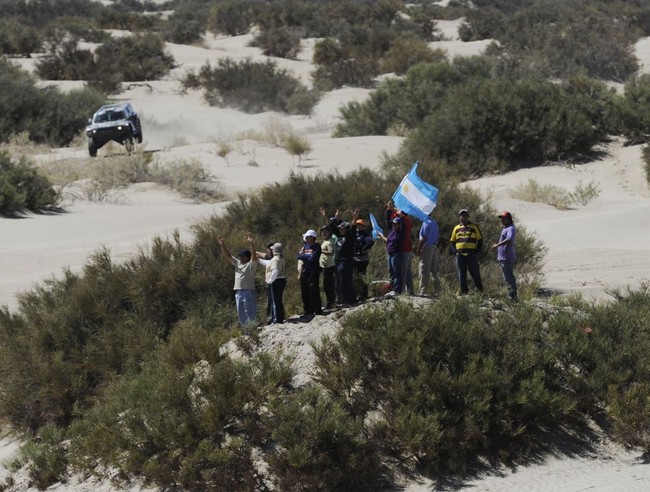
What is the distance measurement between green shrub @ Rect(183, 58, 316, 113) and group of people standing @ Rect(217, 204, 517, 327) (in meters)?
37.1

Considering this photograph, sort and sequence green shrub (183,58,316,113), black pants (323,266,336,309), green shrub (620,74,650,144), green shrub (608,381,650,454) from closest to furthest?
1. green shrub (608,381,650,454)
2. black pants (323,266,336,309)
3. green shrub (620,74,650,144)
4. green shrub (183,58,316,113)

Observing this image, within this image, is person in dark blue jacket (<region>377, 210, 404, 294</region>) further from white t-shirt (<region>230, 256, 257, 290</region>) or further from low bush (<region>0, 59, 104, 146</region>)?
low bush (<region>0, 59, 104, 146</region>)

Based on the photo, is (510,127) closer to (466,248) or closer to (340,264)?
(466,248)

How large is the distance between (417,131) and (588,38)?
2811 cm

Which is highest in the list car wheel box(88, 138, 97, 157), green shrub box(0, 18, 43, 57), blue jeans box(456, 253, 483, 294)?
green shrub box(0, 18, 43, 57)

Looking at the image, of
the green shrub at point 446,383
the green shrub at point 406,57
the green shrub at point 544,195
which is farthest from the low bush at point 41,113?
the green shrub at point 446,383

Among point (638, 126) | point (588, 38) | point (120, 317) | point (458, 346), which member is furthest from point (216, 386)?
point (588, 38)

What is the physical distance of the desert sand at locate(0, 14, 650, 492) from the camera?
35.6 feet

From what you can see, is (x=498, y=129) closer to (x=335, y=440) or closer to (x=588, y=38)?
(x=335, y=440)

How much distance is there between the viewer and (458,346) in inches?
441

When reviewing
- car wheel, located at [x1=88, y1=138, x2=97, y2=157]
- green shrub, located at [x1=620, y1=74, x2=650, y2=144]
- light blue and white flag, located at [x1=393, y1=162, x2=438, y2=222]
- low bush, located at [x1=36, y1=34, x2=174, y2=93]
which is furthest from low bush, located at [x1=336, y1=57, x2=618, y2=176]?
low bush, located at [x1=36, y1=34, x2=174, y2=93]

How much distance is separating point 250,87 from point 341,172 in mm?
21003

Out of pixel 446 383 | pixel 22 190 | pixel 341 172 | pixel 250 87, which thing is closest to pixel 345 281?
pixel 446 383

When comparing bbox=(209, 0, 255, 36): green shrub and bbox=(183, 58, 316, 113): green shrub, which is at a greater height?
bbox=(209, 0, 255, 36): green shrub
